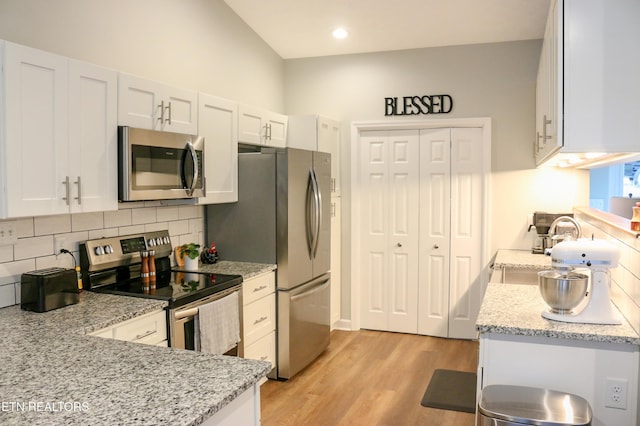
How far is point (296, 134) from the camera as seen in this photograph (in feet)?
16.7

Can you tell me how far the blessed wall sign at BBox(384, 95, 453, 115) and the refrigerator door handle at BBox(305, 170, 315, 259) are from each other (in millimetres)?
1410

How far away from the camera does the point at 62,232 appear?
300 centimetres

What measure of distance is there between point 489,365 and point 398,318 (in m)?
A: 3.11

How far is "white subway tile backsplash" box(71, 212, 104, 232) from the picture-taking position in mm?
3081

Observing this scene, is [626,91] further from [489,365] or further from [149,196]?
[149,196]

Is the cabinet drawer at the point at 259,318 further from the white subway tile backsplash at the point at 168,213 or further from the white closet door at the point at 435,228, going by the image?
the white closet door at the point at 435,228

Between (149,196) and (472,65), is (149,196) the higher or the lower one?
the lower one

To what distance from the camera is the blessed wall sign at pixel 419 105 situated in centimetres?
514

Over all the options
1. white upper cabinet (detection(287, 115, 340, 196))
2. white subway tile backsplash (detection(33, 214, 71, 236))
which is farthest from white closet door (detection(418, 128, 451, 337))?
white subway tile backsplash (detection(33, 214, 71, 236))

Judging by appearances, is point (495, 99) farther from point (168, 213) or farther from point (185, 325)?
point (185, 325)

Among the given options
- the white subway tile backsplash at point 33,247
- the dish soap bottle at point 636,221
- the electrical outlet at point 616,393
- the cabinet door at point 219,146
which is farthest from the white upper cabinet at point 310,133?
the electrical outlet at point 616,393

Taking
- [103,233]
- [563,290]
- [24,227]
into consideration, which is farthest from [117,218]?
[563,290]

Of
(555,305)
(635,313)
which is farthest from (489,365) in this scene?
(635,313)

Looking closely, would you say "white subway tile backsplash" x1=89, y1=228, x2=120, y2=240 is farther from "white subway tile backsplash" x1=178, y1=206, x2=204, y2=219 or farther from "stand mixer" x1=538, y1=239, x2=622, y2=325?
"stand mixer" x1=538, y1=239, x2=622, y2=325
